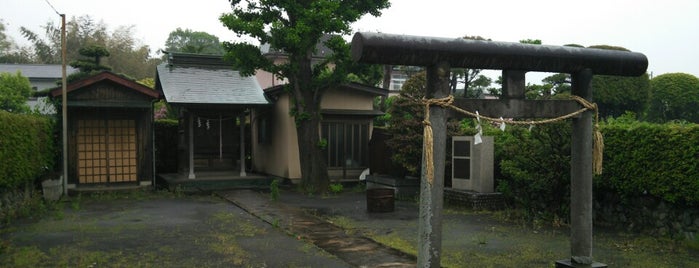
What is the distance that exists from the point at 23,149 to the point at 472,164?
9883mm

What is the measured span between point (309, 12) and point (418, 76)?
3312 mm

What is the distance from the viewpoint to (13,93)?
78.6ft

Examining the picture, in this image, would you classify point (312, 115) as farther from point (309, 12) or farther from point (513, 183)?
point (513, 183)

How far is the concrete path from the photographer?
7.54m

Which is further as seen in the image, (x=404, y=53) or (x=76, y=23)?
(x=76, y=23)

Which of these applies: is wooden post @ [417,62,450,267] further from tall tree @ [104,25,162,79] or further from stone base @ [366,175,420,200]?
tall tree @ [104,25,162,79]

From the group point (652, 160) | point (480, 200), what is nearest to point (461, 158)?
point (480, 200)

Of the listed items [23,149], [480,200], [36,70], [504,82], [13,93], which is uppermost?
[36,70]

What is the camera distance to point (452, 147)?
1381 cm

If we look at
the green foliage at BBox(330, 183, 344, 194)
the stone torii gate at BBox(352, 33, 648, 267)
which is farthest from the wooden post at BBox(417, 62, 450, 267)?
the green foliage at BBox(330, 183, 344, 194)

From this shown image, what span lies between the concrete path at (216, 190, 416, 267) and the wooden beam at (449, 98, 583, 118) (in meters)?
2.56

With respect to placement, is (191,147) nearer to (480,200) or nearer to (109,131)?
(109,131)

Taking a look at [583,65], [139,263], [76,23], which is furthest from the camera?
[76,23]

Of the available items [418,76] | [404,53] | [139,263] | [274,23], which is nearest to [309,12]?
[274,23]
